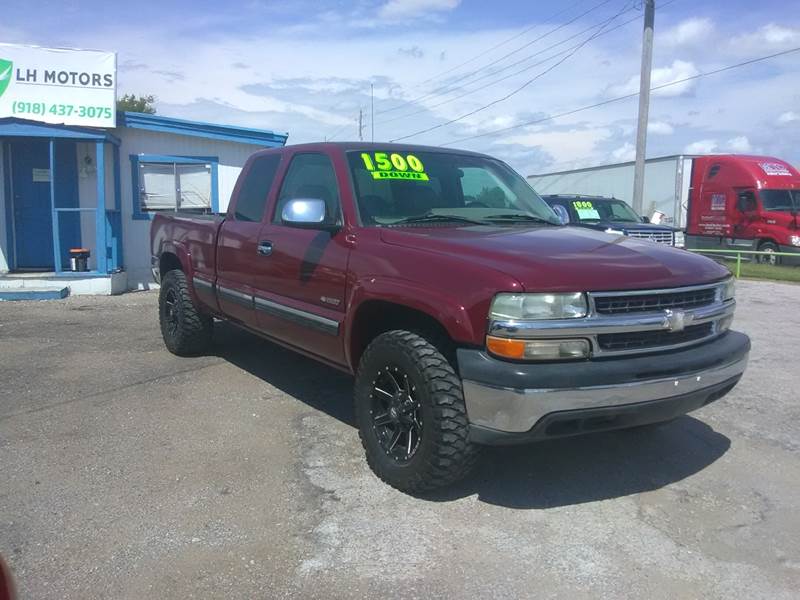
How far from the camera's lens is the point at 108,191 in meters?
12.0

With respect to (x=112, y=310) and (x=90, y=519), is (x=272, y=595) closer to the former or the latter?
(x=90, y=519)

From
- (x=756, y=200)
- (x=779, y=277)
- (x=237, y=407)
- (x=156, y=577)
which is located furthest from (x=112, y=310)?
(x=756, y=200)

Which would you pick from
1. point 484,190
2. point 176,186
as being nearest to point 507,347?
→ point 484,190

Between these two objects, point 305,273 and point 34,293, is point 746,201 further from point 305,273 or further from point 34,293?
point 305,273

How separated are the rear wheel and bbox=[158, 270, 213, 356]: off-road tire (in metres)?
16.4

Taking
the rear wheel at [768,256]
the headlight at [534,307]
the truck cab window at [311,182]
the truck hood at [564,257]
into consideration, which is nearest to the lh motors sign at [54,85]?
the truck cab window at [311,182]

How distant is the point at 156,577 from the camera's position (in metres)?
3.07

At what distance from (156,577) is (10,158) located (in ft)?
35.3

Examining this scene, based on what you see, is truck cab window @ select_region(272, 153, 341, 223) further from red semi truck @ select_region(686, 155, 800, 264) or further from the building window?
red semi truck @ select_region(686, 155, 800, 264)

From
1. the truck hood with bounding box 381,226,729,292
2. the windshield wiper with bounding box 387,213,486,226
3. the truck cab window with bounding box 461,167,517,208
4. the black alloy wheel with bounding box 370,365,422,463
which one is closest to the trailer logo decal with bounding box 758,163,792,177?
the truck cab window with bounding box 461,167,517,208

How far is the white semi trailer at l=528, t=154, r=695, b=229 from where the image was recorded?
859 inches

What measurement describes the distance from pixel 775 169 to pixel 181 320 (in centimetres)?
1825

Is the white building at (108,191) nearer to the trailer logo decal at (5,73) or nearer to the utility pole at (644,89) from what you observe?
the trailer logo decal at (5,73)

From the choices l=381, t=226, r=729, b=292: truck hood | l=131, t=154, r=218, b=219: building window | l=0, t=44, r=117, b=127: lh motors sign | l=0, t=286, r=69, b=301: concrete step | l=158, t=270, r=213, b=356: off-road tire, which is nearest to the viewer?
l=381, t=226, r=729, b=292: truck hood
